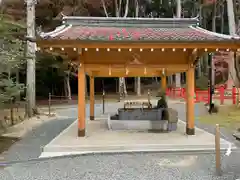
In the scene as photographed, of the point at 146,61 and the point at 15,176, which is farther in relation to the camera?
the point at 146,61

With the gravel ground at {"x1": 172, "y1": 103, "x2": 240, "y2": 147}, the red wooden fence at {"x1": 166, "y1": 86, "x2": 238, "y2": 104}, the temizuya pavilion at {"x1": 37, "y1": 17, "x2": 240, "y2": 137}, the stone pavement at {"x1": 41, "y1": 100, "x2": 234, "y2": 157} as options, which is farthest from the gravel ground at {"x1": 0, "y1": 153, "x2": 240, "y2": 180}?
the red wooden fence at {"x1": 166, "y1": 86, "x2": 238, "y2": 104}

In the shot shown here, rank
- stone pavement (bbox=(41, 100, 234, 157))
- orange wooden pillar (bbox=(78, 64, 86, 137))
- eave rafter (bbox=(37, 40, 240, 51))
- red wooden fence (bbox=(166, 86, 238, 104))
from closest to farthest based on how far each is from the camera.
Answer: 1. stone pavement (bbox=(41, 100, 234, 157))
2. eave rafter (bbox=(37, 40, 240, 51))
3. orange wooden pillar (bbox=(78, 64, 86, 137))
4. red wooden fence (bbox=(166, 86, 238, 104))

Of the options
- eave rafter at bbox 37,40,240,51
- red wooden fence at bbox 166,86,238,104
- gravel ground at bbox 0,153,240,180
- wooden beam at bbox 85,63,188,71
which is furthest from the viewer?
red wooden fence at bbox 166,86,238,104

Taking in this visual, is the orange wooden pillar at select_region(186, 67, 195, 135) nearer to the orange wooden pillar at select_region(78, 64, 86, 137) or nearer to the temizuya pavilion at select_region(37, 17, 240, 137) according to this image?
the temizuya pavilion at select_region(37, 17, 240, 137)

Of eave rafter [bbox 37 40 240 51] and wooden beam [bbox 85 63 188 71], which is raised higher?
eave rafter [bbox 37 40 240 51]

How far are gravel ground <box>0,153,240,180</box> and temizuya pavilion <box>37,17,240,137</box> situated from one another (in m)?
2.03

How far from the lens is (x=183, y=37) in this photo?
22.8 ft

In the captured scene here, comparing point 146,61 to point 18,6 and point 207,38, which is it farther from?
point 18,6

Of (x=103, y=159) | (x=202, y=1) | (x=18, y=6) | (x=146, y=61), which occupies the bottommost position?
(x=103, y=159)

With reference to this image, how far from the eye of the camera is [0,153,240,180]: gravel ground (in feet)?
15.1

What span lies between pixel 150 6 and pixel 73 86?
1242 centimetres

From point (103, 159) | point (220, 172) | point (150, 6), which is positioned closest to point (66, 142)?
point (103, 159)

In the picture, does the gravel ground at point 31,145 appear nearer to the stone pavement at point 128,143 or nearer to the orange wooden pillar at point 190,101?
the stone pavement at point 128,143

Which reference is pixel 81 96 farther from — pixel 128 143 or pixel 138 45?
pixel 138 45
